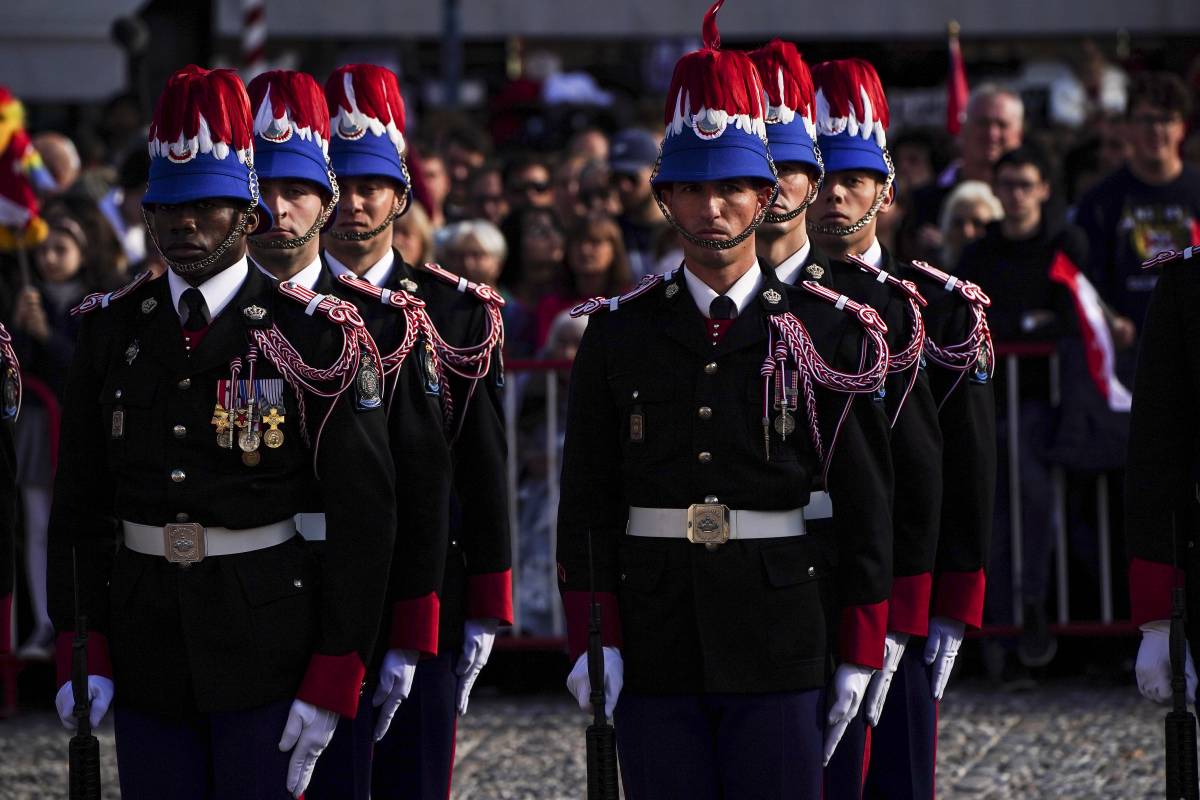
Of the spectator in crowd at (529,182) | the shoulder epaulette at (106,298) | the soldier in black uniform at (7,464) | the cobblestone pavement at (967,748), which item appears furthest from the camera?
the spectator in crowd at (529,182)

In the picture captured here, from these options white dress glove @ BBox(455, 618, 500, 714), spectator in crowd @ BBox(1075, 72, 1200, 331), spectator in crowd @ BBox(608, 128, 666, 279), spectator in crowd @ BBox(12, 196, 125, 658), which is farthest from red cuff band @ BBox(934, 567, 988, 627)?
spectator in crowd @ BBox(608, 128, 666, 279)

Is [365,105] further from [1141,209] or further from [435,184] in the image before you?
[435,184]

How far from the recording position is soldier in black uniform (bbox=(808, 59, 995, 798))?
5160mm

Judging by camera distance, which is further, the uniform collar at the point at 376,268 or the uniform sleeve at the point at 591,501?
the uniform collar at the point at 376,268

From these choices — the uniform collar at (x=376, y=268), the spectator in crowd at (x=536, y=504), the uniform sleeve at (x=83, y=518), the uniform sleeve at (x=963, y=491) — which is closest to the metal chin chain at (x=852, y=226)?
the uniform sleeve at (x=963, y=491)

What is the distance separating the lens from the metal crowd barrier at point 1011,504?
8.61 metres

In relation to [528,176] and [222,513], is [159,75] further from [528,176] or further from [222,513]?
[222,513]

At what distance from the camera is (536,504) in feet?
28.7

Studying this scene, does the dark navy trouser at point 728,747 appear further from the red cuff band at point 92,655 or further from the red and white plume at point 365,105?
the red and white plume at point 365,105

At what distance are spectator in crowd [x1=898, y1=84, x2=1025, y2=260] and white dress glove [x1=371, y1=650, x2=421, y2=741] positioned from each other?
5166 millimetres

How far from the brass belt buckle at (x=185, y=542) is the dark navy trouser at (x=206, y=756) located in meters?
0.33

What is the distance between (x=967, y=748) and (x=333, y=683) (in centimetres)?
365

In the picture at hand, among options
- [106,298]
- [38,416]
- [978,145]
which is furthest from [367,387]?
[978,145]

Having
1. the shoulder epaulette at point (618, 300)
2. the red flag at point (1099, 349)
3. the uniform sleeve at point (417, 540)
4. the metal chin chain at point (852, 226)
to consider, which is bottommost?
the uniform sleeve at point (417, 540)
